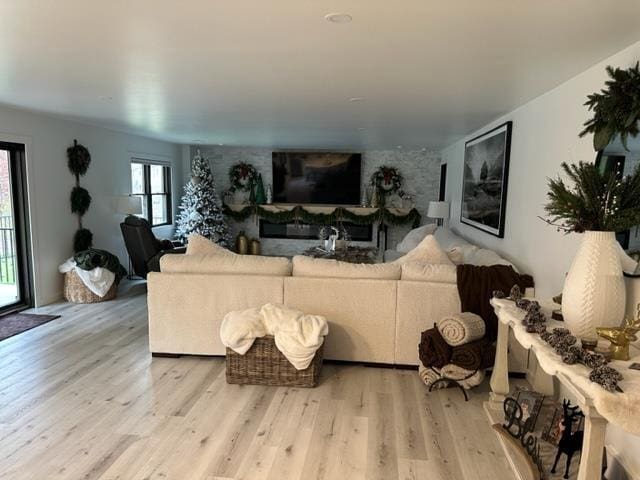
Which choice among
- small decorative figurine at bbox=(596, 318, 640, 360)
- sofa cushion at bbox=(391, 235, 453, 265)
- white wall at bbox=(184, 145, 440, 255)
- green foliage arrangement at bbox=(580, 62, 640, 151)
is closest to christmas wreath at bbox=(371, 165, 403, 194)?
white wall at bbox=(184, 145, 440, 255)

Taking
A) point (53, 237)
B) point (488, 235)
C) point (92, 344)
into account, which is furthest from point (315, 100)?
point (53, 237)

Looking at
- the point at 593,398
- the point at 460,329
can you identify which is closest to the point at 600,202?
the point at 593,398

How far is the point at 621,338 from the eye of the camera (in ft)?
6.05

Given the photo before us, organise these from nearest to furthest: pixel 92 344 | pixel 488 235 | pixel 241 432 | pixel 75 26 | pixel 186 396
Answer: pixel 75 26, pixel 241 432, pixel 186 396, pixel 92 344, pixel 488 235

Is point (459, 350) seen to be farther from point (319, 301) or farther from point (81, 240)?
point (81, 240)

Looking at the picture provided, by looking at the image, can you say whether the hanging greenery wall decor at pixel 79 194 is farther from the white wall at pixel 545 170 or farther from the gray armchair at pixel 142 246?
the white wall at pixel 545 170

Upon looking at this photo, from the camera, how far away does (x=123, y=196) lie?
6730 mm

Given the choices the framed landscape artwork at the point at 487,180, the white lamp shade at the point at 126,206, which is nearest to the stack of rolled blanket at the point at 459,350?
the framed landscape artwork at the point at 487,180

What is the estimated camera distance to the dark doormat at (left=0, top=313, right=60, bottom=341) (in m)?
4.50

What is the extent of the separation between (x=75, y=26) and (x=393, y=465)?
2.88 meters

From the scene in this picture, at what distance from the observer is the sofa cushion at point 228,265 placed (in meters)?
3.84

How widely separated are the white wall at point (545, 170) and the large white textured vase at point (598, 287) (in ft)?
2.41

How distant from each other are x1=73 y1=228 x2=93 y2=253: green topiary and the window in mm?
1625

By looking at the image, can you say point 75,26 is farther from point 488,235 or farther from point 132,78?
point 488,235
